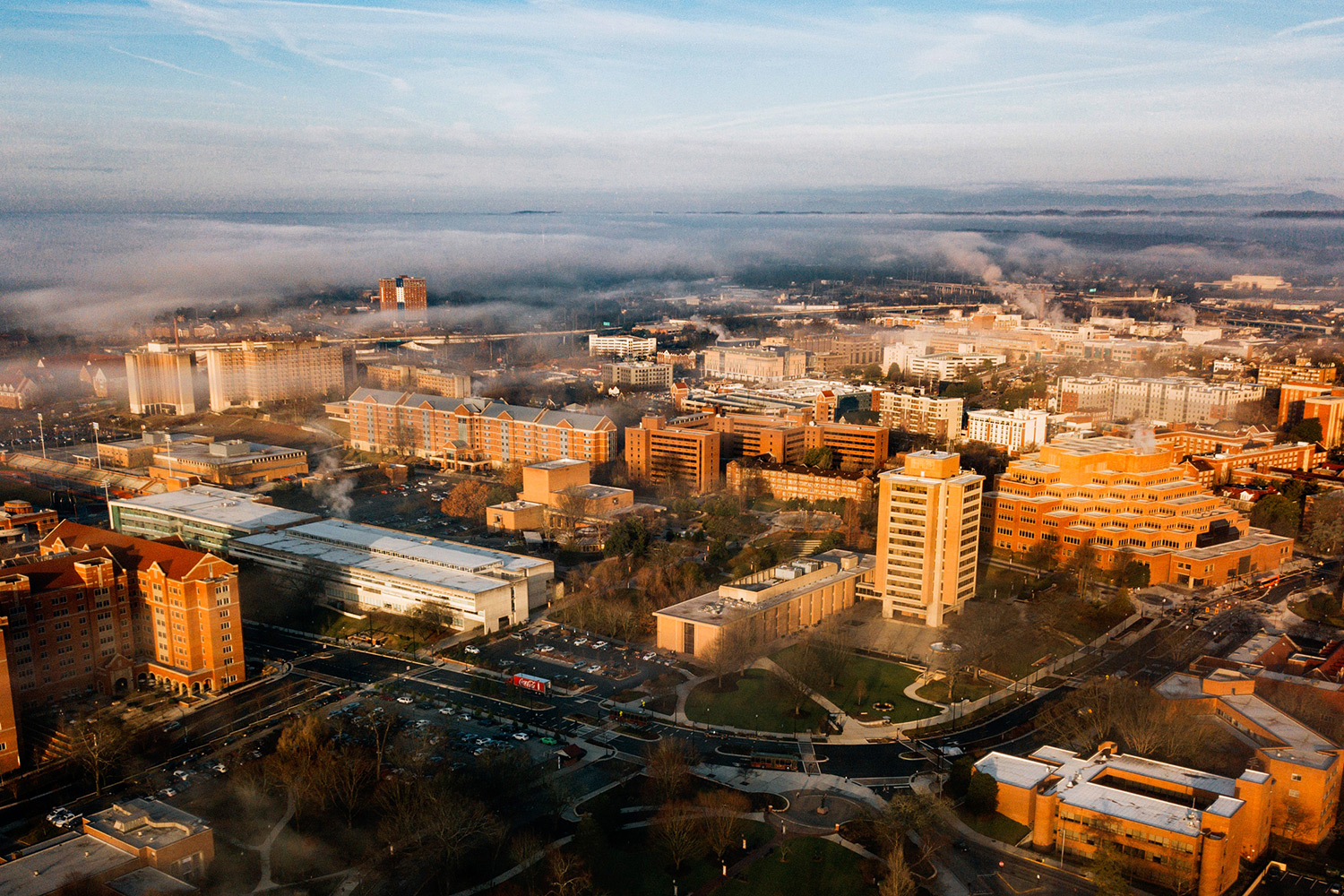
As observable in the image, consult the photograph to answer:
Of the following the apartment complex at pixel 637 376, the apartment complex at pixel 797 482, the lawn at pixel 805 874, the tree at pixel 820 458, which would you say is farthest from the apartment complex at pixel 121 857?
the apartment complex at pixel 637 376

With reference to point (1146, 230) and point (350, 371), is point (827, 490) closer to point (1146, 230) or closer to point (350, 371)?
point (350, 371)

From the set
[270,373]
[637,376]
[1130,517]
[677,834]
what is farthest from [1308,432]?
[270,373]

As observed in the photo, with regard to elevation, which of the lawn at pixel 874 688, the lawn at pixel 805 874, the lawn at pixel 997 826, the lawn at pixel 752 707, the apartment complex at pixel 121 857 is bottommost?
the lawn at pixel 874 688

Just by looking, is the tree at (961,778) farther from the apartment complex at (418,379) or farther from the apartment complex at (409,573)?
the apartment complex at (418,379)

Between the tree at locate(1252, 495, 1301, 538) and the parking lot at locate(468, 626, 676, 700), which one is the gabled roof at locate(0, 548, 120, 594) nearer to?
the parking lot at locate(468, 626, 676, 700)

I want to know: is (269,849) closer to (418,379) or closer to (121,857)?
(121,857)

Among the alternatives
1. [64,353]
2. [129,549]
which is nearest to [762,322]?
[64,353]
